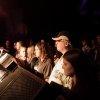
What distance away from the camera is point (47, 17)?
17.4 m

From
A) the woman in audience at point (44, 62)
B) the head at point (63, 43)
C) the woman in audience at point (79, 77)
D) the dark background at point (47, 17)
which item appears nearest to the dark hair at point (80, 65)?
the woman in audience at point (79, 77)

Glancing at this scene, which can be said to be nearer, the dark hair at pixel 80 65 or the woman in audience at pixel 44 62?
the dark hair at pixel 80 65

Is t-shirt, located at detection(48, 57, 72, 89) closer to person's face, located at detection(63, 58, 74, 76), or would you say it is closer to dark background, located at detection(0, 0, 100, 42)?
person's face, located at detection(63, 58, 74, 76)

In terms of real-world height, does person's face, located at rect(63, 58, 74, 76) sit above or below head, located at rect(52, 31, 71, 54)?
below

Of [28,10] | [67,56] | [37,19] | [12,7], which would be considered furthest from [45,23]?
[67,56]

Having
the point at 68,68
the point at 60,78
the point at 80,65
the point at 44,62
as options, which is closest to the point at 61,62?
the point at 60,78

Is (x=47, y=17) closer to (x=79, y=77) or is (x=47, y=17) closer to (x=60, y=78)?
(x=60, y=78)

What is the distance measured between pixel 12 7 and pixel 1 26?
49.4 inches

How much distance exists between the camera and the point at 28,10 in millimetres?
15781

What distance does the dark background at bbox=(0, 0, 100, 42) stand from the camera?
14037mm

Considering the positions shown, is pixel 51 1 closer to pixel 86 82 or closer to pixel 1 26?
pixel 1 26

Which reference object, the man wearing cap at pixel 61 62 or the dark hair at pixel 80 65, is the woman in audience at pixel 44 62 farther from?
the dark hair at pixel 80 65

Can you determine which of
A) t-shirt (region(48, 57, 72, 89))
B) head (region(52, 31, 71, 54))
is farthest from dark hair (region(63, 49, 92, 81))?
head (region(52, 31, 71, 54))

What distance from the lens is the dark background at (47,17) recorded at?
14037mm
